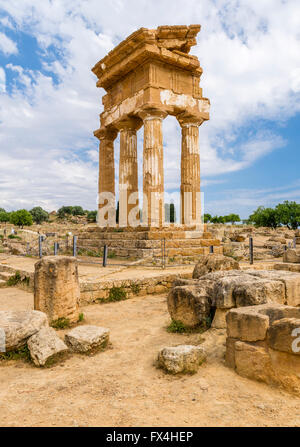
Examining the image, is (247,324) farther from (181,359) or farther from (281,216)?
(281,216)

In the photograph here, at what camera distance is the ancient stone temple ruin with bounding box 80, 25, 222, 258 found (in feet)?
39.1

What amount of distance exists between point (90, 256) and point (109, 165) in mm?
5122

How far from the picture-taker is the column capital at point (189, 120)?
13.3 metres

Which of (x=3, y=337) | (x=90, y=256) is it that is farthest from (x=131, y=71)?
(x=3, y=337)

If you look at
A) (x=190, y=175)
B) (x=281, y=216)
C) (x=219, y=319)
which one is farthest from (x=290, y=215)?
(x=219, y=319)

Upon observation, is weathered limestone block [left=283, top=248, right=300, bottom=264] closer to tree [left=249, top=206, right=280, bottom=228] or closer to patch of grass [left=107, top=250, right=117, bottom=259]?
patch of grass [left=107, top=250, right=117, bottom=259]

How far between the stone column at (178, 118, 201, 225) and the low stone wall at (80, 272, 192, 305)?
5.41m

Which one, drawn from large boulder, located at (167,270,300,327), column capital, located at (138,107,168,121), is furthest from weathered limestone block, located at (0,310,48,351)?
column capital, located at (138,107,168,121)

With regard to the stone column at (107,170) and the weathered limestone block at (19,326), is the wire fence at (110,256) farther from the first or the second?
the weathered limestone block at (19,326)

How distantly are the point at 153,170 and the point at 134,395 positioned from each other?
10.1 m

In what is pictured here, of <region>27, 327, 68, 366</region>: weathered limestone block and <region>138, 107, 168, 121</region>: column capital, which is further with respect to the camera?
<region>138, 107, 168, 121</region>: column capital

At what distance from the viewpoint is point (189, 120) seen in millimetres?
13359

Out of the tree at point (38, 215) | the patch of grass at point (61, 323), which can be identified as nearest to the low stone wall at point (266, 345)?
the patch of grass at point (61, 323)
